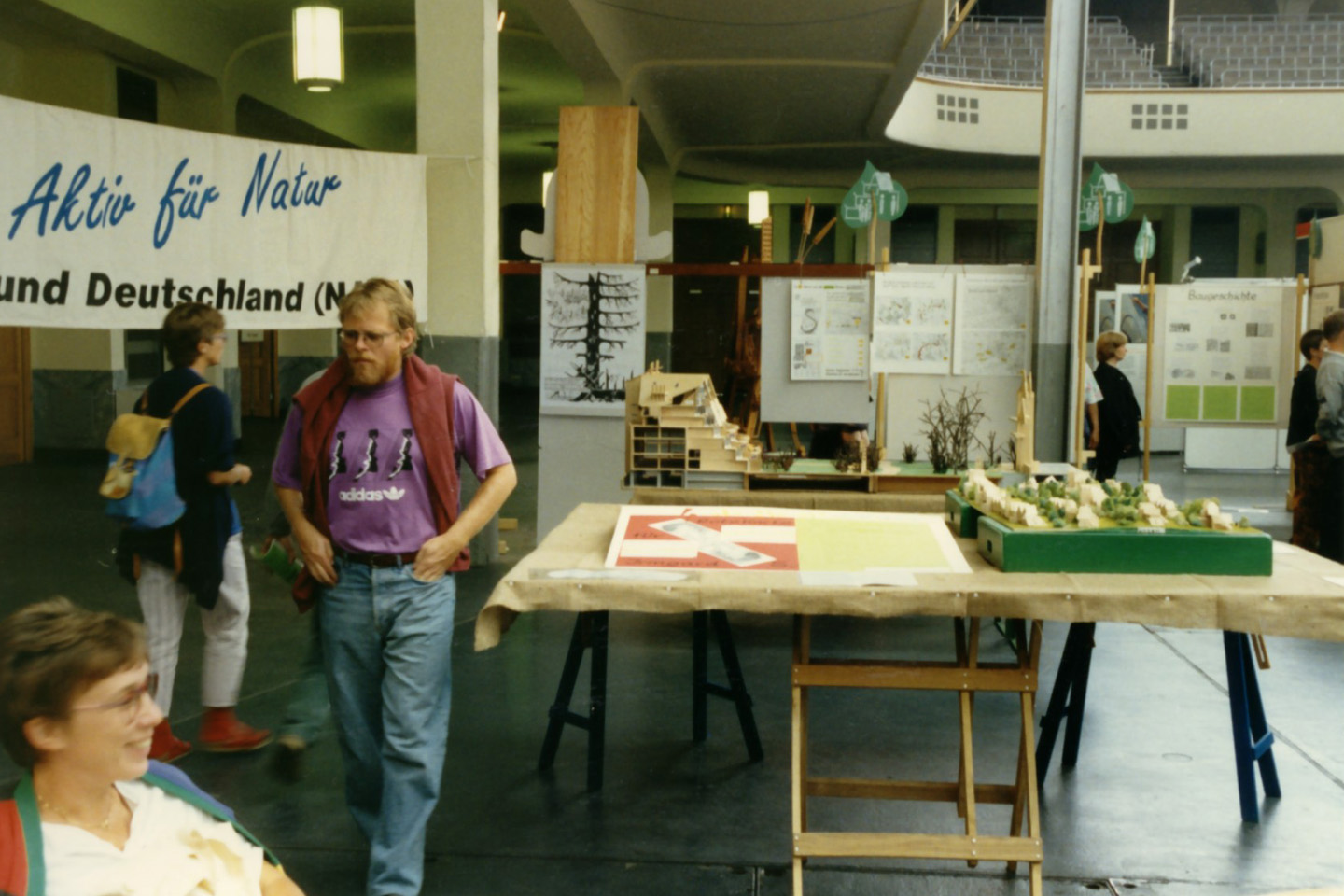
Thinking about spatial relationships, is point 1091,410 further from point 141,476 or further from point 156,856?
point 156,856

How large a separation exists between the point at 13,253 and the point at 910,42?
388 inches

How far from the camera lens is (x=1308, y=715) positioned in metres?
4.88

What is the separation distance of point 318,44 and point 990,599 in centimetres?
617

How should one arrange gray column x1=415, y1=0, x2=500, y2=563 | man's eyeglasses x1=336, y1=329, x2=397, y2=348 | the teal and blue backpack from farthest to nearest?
gray column x1=415, y1=0, x2=500, y2=563
the teal and blue backpack
man's eyeglasses x1=336, y1=329, x2=397, y2=348

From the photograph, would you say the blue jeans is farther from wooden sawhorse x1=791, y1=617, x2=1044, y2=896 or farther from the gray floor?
wooden sawhorse x1=791, y1=617, x2=1044, y2=896

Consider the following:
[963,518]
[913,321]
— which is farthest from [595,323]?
[963,518]

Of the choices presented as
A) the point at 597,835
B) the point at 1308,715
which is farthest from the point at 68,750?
the point at 1308,715

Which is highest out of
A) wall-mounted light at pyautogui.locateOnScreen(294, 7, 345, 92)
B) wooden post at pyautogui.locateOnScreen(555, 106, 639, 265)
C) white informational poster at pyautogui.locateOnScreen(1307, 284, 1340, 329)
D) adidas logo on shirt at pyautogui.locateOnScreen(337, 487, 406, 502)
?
wall-mounted light at pyautogui.locateOnScreen(294, 7, 345, 92)

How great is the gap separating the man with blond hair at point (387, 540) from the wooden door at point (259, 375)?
1603 centimetres

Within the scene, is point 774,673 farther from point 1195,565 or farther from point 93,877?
point 93,877

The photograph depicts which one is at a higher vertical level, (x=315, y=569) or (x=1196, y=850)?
(x=315, y=569)

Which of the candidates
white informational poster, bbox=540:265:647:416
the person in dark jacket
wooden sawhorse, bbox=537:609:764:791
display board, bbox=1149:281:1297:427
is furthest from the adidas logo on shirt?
display board, bbox=1149:281:1297:427

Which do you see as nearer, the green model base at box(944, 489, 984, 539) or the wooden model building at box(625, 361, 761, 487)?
the green model base at box(944, 489, 984, 539)

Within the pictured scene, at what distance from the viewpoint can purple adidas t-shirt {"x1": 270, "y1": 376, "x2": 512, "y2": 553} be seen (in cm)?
312
